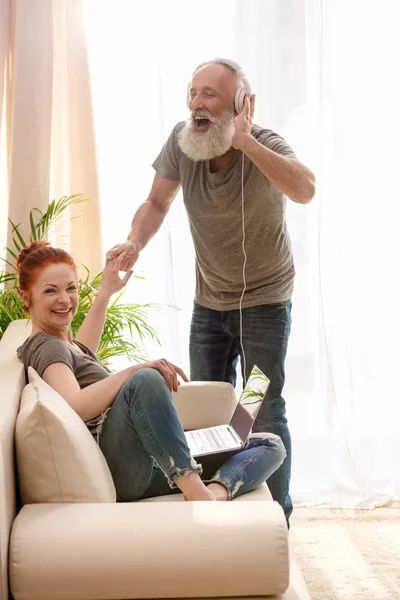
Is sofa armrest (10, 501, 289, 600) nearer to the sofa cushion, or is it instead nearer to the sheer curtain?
the sofa cushion

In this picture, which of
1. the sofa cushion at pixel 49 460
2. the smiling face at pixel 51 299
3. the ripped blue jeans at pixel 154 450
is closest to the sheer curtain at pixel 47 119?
the smiling face at pixel 51 299

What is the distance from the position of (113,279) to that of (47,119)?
107 cm

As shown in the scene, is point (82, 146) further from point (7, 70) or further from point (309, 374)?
point (309, 374)

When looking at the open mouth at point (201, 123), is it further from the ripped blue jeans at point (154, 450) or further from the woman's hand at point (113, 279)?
the ripped blue jeans at point (154, 450)

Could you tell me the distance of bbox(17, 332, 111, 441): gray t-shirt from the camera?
6.85 ft

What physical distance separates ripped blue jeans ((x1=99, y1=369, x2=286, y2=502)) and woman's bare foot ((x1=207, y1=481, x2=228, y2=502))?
10 millimetres

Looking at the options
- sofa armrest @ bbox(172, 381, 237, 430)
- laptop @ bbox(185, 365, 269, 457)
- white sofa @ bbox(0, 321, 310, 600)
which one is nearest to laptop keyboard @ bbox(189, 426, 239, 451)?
laptop @ bbox(185, 365, 269, 457)

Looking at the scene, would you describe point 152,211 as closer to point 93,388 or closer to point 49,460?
point 93,388

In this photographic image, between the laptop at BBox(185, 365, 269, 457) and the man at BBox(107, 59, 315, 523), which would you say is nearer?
the laptop at BBox(185, 365, 269, 457)

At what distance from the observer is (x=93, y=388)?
2037 mm

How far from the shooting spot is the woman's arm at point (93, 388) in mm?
2012

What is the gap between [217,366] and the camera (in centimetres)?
289

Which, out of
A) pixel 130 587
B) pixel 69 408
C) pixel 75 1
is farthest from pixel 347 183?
pixel 130 587

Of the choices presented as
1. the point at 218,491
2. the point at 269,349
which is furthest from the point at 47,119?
the point at 218,491
